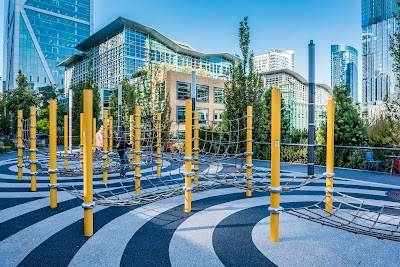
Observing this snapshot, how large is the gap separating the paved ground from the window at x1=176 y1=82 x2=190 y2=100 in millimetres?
28746

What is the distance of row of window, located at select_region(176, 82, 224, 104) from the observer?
34.3m

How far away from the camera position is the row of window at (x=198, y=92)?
34.3m

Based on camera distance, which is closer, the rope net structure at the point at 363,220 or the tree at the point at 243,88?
the rope net structure at the point at 363,220

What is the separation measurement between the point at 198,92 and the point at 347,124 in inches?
1029

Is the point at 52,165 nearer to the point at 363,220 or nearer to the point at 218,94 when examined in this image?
the point at 363,220

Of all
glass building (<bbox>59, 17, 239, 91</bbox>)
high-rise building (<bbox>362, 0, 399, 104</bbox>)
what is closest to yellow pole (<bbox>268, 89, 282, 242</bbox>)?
high-rise building (<bbox>362, 0, 399, 104</bbox>)

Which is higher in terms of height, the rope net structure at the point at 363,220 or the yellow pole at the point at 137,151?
the yellow pole at the point at 137,151

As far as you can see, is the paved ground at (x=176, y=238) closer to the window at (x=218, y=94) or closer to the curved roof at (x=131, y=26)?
the window at (x=218, y=94)

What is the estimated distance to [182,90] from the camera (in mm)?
34562

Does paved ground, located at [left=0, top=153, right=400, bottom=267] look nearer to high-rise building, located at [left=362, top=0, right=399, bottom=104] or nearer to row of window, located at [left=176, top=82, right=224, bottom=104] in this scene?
high-rise building, located at [left=362, top=0, right=399, bottom=104]

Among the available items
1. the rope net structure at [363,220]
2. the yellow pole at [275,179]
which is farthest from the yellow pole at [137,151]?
the yellow pole at [275,179]

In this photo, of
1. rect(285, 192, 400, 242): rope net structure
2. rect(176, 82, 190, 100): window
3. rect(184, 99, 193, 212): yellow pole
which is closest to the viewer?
rect(285, 192, 400, 242): rope net structure

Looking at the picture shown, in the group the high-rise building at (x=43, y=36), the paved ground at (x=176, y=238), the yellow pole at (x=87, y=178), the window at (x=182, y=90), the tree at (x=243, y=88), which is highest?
the high-rise building at (x=43, y=36)

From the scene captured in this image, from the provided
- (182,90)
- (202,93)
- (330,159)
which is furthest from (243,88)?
(202,93)
